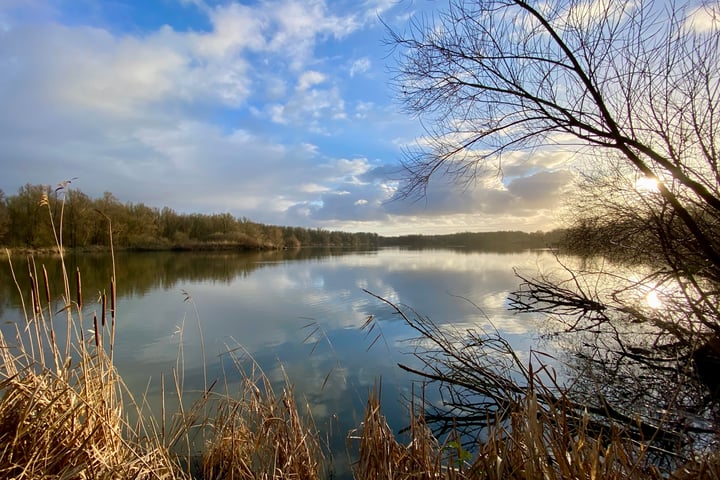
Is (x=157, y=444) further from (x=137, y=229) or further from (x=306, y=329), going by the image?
(x=137, y=229)

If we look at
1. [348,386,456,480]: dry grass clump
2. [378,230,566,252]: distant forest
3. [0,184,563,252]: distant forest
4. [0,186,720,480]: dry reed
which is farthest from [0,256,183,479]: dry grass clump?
[378,230,566,252]: distant forest

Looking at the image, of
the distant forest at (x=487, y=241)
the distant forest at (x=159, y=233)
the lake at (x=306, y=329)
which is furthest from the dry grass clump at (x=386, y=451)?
the distant forest at (x=487, y=241)

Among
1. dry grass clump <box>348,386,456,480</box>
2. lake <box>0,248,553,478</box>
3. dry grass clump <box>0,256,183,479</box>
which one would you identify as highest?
dry grass clump <box>0,256,183,479</box>

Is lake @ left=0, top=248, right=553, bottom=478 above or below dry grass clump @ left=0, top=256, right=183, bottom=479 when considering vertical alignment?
below

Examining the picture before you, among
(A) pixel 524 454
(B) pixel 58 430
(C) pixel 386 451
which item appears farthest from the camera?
(C) pixel 386 451

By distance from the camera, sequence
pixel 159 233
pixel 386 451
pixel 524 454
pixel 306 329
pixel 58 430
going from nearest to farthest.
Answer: pixel 524 454, pixel 58 430, pixel 386 451, pixel 306 329, pixel 159 233

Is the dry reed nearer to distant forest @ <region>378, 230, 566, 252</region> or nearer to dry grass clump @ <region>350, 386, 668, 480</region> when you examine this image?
dry grass clump @ <region>350, 386, 668, 480</region>

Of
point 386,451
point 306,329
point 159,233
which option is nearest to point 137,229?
point 159,233

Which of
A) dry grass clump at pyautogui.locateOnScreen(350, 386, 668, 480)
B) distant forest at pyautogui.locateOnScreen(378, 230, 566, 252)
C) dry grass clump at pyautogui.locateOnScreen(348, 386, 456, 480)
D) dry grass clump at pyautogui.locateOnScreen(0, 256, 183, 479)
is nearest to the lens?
dry grass clump at pyautogui.locateOnScreen(350, 386, 668, 480)

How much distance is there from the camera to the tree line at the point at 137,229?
21.4 metres

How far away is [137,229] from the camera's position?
35.7 m

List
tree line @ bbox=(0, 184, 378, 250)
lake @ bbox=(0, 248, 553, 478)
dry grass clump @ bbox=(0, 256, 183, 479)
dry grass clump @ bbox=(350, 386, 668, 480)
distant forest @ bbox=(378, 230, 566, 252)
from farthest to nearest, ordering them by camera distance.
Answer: distant forest @ bbox=(378, 230, 566, 252) → tree line @ bbox=(0, 184, 378, 250) → lake @ bbox=(0, 248, 553, 478) → dry grass clump @ bbox=(0, 256, 183, 479) → dry grass clump @ bbox=(350, 386, 668, 480)

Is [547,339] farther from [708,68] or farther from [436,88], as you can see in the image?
[436,88]

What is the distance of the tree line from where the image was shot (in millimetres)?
21406
